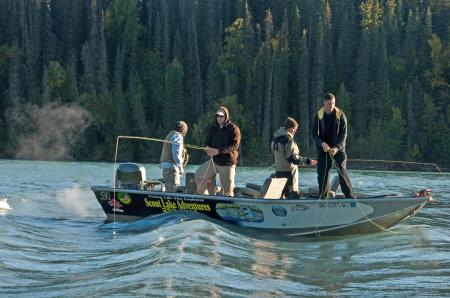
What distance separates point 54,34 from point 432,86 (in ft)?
150

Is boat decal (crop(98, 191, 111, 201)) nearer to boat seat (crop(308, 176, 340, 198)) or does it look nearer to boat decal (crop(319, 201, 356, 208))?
boat seat (crop(308, 176, 340, 198))

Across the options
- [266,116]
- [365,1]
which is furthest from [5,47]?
[365,1]

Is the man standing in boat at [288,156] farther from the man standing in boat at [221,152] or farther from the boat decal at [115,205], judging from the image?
the boat decal at [115,205]

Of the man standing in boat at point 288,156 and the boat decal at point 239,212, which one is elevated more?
the man standing in boat at point 288,156

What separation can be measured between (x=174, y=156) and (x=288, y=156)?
2.56 meters

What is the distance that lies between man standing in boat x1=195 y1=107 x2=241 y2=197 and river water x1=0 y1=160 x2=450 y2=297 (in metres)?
1.08

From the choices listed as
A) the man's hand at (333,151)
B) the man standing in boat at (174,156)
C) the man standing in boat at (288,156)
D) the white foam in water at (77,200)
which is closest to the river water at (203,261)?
the man standing in boat at (174,156)

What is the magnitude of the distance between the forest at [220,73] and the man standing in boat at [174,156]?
56037 mm

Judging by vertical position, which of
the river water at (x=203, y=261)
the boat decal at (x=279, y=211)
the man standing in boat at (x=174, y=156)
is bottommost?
the river water at (x=203, y=261)

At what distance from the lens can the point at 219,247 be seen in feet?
38.5

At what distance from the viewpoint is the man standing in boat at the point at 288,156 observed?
14.3m

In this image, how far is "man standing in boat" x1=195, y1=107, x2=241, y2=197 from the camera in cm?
1450

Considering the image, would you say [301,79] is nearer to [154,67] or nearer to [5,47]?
[154,67]

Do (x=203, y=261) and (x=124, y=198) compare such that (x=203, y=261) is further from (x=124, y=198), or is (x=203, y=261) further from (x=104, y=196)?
(x=104, y=196)
